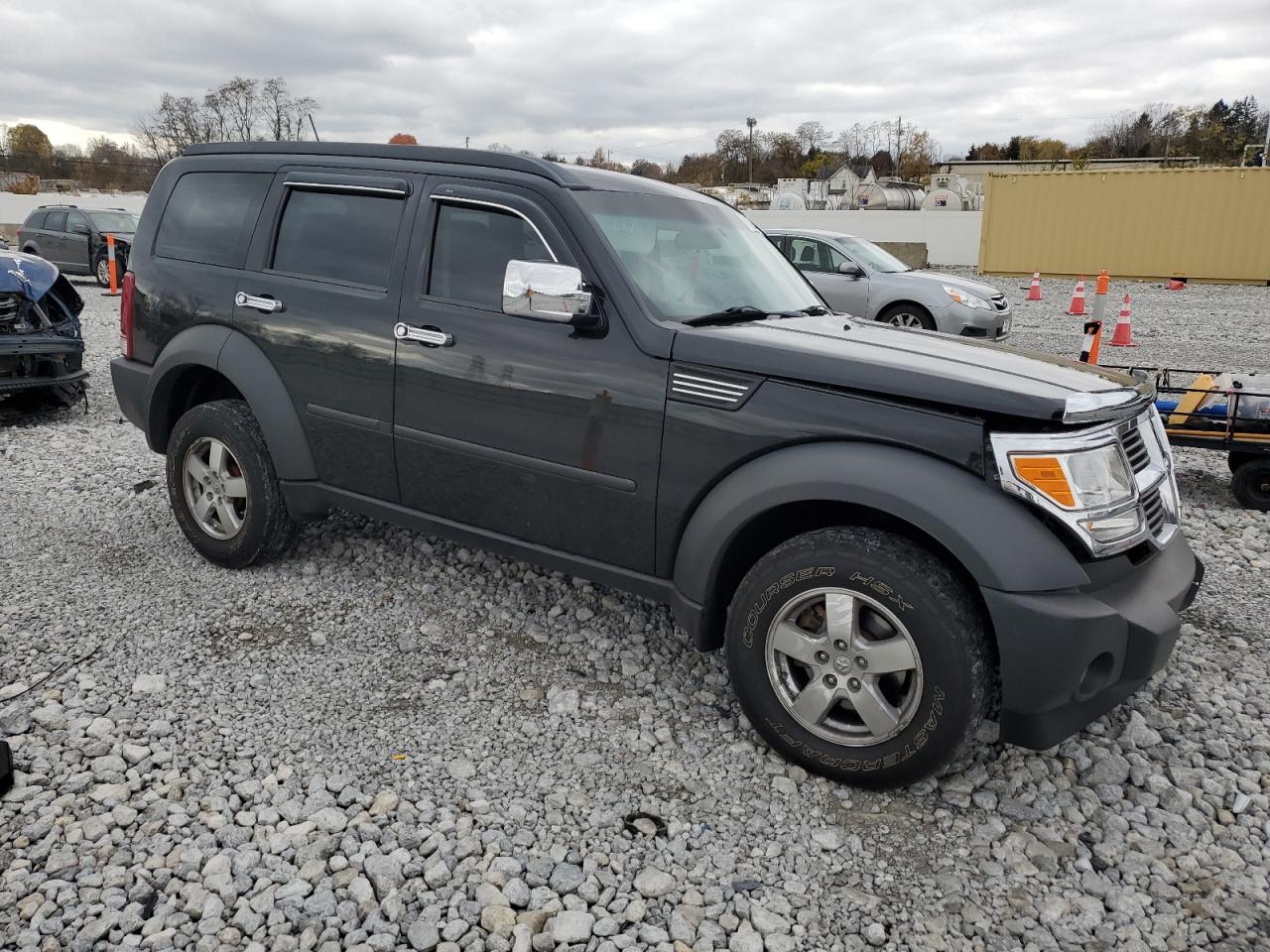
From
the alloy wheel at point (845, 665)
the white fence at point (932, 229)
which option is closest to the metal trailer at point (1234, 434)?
the alloy wheel at point (845, 665)

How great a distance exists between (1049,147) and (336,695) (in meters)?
88.2

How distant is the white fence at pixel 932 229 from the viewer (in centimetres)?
3027

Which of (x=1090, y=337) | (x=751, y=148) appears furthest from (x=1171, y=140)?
(x=1090, y=337)

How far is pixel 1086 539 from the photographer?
2607 millimetres

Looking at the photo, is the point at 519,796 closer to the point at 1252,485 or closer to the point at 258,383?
the point at 258,383

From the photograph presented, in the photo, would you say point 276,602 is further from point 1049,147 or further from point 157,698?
point 1049,147

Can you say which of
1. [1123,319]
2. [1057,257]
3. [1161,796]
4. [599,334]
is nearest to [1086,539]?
[1161,796]

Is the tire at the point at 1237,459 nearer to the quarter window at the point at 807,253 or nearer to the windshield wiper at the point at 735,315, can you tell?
the windshield wiper at the point at 735,315

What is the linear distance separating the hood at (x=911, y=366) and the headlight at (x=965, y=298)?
795 cm

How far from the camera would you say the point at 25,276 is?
284 inches

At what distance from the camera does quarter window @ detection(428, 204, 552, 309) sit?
11.7 ft

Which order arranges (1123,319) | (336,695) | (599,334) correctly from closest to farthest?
(599,334) < (336,695) < (1123,319)

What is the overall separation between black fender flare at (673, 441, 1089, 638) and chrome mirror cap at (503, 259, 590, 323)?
0.81 metres

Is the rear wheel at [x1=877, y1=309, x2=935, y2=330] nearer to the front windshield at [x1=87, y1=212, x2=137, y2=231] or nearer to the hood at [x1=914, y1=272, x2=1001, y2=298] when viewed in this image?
the hood at [x1=914, y1=272, x2=1001, y2=298]
